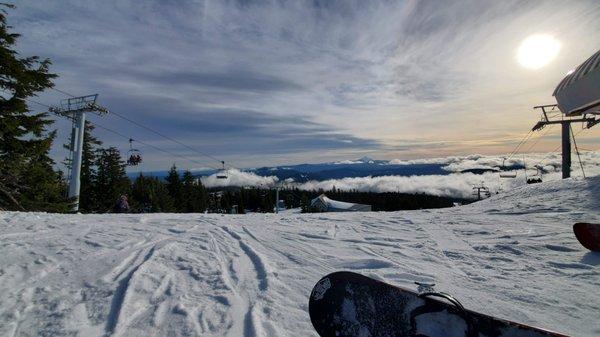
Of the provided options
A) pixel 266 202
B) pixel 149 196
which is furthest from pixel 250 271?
pixel 266 202

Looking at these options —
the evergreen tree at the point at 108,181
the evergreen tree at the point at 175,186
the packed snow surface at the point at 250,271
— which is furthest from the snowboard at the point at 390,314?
the evergreen tree at the point at 175,186

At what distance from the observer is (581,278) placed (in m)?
4.94

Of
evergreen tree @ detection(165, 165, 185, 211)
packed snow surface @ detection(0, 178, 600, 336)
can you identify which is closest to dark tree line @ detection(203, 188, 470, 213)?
evergreen tree @ detection(165, 165, 185, 211)

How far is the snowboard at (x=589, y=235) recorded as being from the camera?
5.97 metres

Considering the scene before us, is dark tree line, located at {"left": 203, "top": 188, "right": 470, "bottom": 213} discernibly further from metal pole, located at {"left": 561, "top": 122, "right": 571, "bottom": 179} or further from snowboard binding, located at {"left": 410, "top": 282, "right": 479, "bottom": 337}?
snowboard binding, located at {"left": 410, "top": 282, "right": 479, "bottom": 337}

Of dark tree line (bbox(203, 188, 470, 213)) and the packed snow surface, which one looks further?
dark tree line (bbox(203, 188, 470, 213))

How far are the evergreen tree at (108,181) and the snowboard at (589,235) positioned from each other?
41500 millimetres

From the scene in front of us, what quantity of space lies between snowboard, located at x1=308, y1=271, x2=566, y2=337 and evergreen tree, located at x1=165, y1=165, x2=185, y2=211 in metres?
56.4

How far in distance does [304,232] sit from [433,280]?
4.60 metres

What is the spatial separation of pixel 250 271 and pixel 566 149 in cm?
2007

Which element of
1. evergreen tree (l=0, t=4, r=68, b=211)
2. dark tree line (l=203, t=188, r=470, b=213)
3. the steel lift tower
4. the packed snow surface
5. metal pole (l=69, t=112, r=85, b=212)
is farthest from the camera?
dark tree line (l=203, t=188, r=470, b=213)

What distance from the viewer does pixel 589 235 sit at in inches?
239

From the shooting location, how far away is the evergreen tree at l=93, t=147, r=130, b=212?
126 feet

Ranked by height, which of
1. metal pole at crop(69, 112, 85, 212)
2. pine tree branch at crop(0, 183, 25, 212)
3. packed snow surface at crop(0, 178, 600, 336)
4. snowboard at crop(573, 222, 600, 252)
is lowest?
packed snow surface at crop(0, 178, 600, 336)
